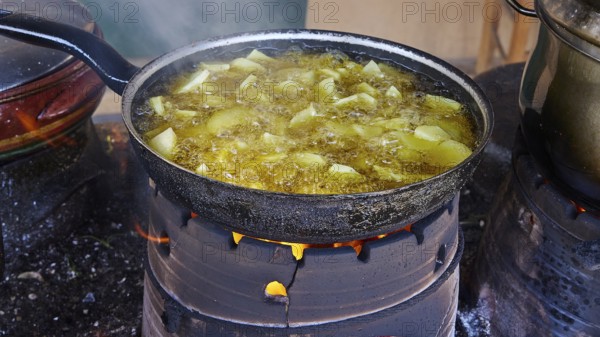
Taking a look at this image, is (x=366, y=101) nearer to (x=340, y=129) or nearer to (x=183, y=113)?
(x=340, y=129)

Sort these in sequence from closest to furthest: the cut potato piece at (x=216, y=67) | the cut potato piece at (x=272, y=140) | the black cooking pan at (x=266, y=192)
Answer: the black cooking pan at (x=266, y=192)
the cut potato piece at (x=272, y=140)
the cut potato piece at (x=216, y=67)

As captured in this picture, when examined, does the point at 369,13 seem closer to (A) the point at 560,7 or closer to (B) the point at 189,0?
(B) the point at 189,0

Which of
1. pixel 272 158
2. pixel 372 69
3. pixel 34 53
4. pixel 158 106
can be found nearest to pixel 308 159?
pixel 272 158

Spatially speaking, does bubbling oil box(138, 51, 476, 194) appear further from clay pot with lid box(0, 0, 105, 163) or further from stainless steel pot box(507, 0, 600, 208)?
clay pot with lid box(0, 0, 105, 163)

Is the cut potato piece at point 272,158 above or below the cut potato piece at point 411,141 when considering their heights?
above

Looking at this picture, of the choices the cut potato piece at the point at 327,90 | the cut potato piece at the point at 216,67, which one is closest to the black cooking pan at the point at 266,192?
the cut potato piece at the point at 216,67

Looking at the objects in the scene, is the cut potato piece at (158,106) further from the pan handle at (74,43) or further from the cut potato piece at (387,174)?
the cut potato piece at (387,174)

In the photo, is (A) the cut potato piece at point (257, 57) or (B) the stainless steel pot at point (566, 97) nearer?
(B) the stainless steel pot at point (566, 97)

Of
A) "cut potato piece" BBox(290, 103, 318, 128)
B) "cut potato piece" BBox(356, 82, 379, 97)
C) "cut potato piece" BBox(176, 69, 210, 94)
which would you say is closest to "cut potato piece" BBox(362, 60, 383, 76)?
"cut potato piece" BBox(356, 82, 379, 97)
